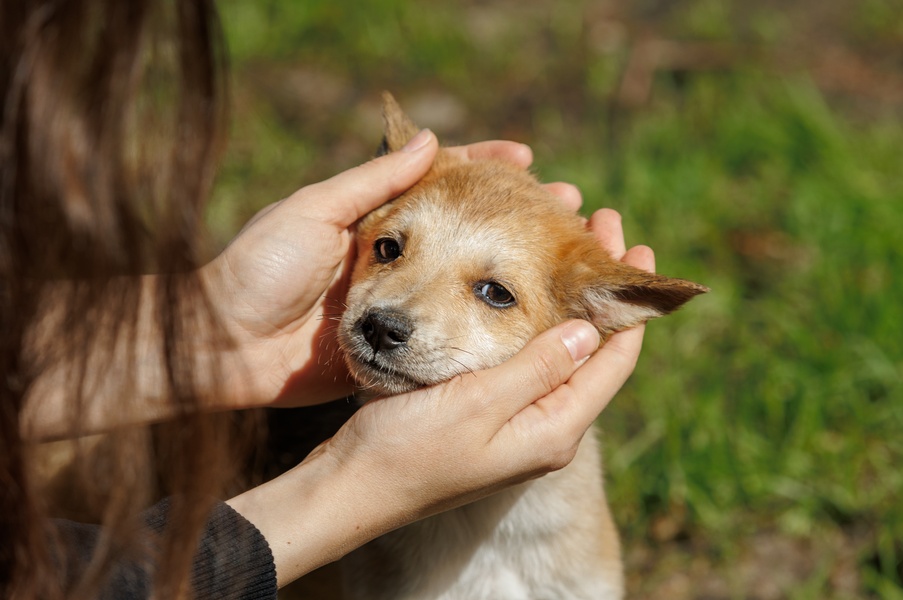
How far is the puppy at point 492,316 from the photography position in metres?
2.91

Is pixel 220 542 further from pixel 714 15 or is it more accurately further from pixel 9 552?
pixel 714 15

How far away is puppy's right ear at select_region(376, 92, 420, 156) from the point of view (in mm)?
3537

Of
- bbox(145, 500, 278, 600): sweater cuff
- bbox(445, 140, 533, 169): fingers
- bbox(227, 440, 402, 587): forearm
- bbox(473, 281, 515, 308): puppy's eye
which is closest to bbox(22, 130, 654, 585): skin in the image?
bbox(227, 440, 402, 587): forearm

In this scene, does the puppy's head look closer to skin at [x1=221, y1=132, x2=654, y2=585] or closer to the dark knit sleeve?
skin at [x1=221, y1=132, x2=654, y2=585]

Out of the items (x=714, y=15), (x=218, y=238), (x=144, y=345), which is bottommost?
(x=218, y=238)

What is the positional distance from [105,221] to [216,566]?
43.9 inches

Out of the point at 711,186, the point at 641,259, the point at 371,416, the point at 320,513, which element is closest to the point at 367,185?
the point at 371,416

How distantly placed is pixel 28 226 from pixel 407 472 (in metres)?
1.30

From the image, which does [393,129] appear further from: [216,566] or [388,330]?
[216,566]

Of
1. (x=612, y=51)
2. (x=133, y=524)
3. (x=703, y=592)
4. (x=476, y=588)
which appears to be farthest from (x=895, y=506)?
(x=612, y=51)

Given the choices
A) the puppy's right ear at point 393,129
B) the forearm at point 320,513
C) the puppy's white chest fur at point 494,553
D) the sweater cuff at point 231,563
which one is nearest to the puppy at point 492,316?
the puppy's white chest fur at point 494,553

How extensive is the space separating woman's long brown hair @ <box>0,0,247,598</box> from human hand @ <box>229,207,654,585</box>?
23.0 inches

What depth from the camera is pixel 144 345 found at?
2879 mm

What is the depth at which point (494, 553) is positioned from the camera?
10.5 feet
